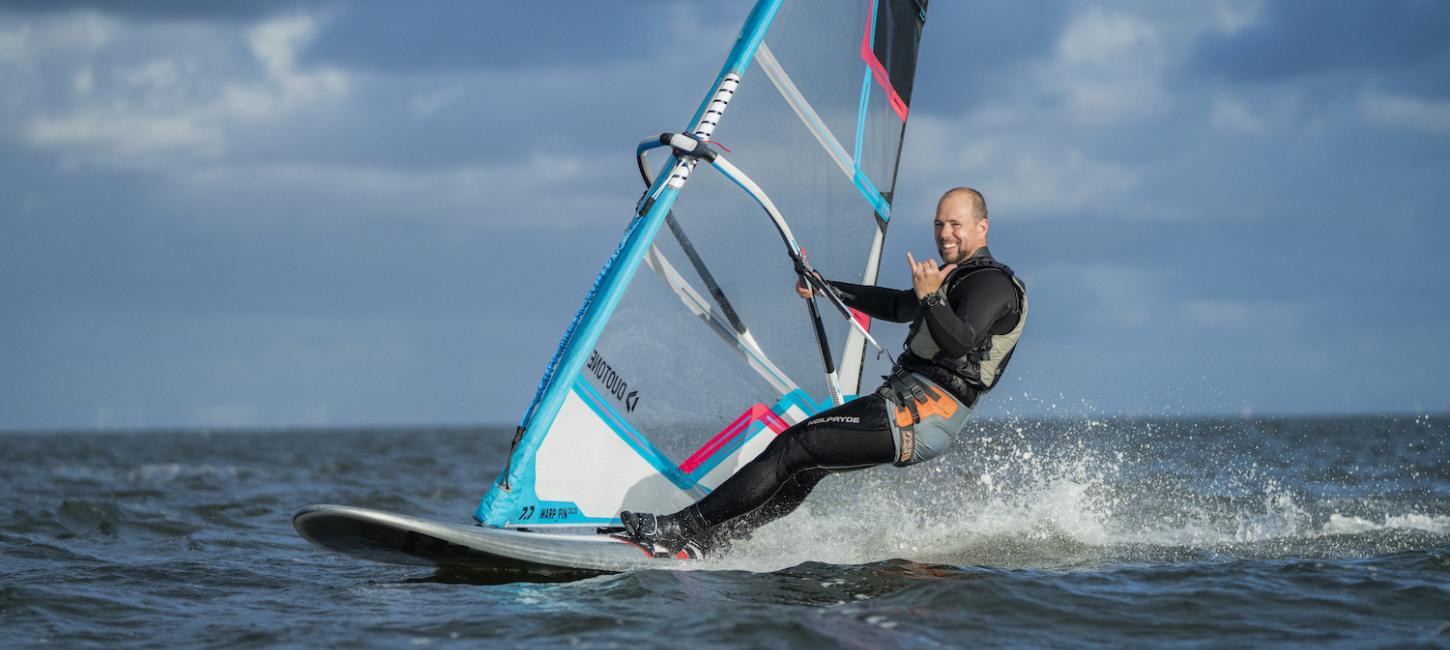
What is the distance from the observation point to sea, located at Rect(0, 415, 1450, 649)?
13.7 feet

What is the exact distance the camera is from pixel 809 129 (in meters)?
6.07

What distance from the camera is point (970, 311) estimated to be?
475cm

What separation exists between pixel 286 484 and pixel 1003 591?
11.7 m

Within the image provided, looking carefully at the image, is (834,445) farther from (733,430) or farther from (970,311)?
(733,430)

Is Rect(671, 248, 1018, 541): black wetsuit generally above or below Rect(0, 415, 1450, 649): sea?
above

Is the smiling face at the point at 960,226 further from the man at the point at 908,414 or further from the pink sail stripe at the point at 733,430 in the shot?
the pink sail stripe at the point at 733,430

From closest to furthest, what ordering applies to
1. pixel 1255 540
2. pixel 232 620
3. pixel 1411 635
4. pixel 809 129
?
pixel 1411 635, pixel 232 620, pixel 809 129, pixel 1255 540

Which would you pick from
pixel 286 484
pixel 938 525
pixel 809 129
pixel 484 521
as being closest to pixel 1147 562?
pixel 938 525

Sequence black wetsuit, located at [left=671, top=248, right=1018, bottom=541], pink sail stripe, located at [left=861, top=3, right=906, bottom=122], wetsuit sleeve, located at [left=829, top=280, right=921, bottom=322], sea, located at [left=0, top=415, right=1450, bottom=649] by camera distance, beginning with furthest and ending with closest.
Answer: pink sail stripe, located at [left=861, top=3, right=906, bottom=122], wetsuit sleeve, located at [left=829, top=280, right=921, bottom=322], black wetsuit, located at [left=671, top=248, right=1018, bottom=541], sea, located at [left=0, top=415, right=1450, bottom=649]

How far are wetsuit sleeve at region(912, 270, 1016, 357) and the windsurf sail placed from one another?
0.77m

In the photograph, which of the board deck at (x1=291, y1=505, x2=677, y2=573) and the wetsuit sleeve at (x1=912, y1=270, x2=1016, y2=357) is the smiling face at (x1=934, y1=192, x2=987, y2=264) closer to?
the wetsuit sleeve at (x1=912, y1=270, x2=1016, y2=357)

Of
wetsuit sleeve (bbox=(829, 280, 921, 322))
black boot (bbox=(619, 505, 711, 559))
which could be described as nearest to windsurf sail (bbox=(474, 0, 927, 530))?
wetsuit sleeve (bbox=(829, 280, 921, 322))

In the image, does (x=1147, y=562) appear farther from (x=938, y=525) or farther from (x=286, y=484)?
→ (x=286, y=484)

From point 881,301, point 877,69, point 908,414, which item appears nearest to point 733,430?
point 881,301
